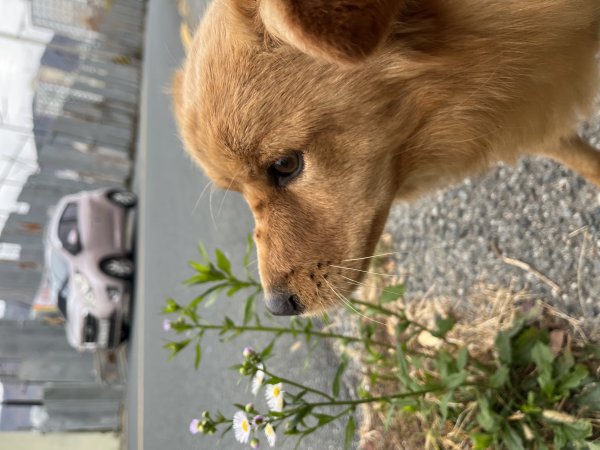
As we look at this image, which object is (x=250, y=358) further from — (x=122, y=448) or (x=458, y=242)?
(x=122, y=448)

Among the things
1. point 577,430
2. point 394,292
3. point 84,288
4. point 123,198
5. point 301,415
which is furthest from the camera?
point 123,198

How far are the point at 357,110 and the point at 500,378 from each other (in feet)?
3.24

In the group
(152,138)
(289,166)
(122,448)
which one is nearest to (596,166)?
(289,166)

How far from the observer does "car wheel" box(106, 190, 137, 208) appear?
4.75m

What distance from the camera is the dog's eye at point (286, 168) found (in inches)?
47.8

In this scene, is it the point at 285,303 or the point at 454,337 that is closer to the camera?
the point at 285,303

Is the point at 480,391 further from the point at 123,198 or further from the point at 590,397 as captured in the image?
the point at 123,198

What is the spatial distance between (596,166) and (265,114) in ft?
3.96

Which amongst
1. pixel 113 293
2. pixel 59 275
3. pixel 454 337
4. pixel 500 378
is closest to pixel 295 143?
pixel 500 378

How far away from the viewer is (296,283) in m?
1.34

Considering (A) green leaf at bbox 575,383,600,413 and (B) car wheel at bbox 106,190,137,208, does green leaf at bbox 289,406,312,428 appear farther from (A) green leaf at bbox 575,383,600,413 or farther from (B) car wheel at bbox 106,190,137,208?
(B) car wheel at bbox 106,190,137,208

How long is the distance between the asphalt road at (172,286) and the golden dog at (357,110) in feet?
3.62

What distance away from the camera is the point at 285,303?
1.36 metres

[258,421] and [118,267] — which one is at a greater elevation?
[258,421]
